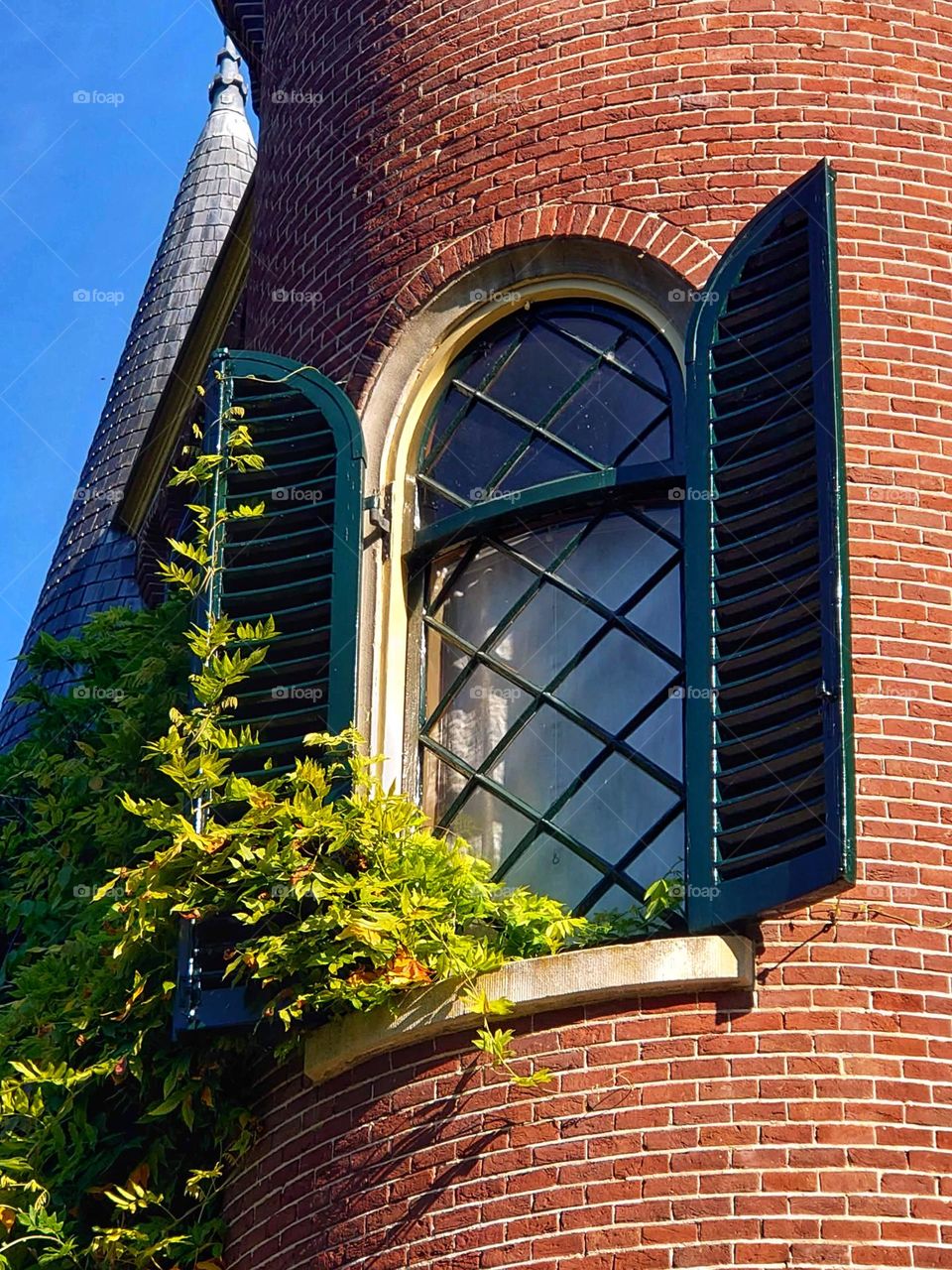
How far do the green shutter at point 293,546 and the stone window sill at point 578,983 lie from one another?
1018 millimetres

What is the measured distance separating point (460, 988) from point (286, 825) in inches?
29.9

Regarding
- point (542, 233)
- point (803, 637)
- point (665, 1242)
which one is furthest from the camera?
point (542, 233)

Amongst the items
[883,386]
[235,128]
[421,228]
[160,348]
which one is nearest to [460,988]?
[883,386]

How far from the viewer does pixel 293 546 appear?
876 cm

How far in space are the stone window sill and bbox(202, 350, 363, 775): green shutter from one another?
1018 millimetres

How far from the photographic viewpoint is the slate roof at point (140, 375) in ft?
60.0

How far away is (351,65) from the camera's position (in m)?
10.1

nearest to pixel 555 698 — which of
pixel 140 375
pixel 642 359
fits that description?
pixel 642 359

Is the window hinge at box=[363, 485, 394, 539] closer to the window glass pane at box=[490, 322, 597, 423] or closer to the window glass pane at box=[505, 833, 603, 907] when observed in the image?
the window glass pane at box=[490, 322, 597, 423]

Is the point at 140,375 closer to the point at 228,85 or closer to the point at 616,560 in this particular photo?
the point at 228,85

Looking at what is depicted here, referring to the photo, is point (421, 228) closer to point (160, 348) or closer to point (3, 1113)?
point (3, 1113)

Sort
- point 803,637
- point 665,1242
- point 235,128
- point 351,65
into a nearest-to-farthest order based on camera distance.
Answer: point 665,1242
point 803,637
point 351,65
point 235,128

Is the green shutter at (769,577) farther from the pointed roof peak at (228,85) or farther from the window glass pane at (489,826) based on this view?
the pointed roof peak at (228,85)

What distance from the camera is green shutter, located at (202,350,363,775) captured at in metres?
8.38
